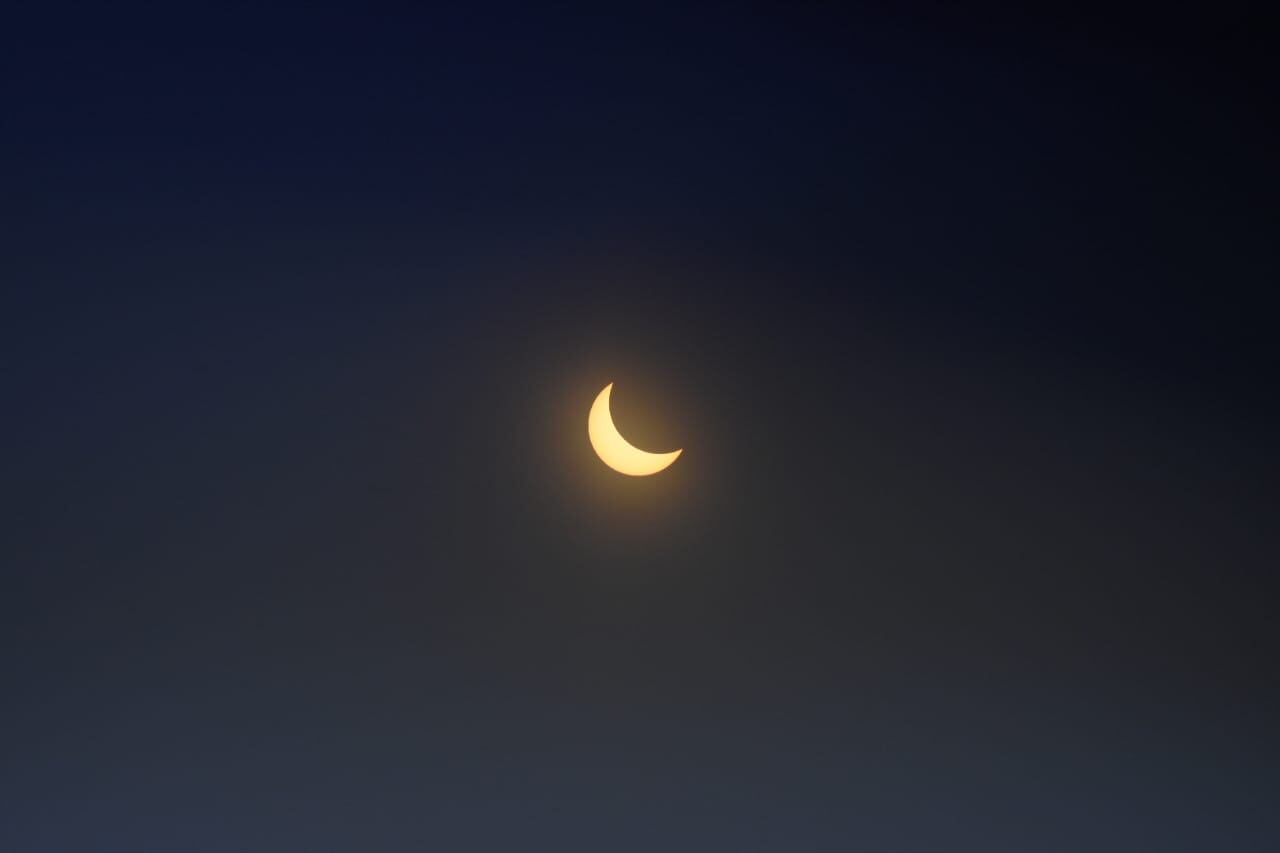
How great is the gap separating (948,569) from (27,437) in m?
1.88

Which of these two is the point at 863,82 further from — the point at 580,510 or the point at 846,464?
the point at 580,510

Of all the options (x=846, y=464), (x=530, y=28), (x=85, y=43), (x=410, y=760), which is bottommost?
(x=410, y=760)

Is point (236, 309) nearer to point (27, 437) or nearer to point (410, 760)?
point (27, 437)

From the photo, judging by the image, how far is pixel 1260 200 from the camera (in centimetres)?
247

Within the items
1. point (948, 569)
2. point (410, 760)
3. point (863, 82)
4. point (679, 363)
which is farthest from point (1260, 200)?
point (410, 760)

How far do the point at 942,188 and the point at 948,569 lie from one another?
0.83m

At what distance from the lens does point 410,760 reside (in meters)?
2.09

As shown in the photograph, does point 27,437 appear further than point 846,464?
No

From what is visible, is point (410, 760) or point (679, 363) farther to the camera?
point (679, 363)

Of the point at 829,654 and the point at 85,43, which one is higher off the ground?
the point at 85,43

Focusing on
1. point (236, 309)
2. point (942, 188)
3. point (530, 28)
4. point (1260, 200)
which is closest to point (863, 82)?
point (942, 188)

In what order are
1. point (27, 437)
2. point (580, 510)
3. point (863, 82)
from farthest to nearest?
point (863, 82) < point (580, 510) < point (27, 437)

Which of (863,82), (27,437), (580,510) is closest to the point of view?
(27,437)

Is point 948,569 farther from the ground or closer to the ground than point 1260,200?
closer to the ground
